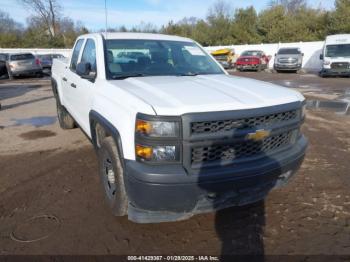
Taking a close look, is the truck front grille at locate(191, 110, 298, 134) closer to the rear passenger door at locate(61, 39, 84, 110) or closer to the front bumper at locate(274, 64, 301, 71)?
the rear passenger door at locate(61, 39, 84, 110)

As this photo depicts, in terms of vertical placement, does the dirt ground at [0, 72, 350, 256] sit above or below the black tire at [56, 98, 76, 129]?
below

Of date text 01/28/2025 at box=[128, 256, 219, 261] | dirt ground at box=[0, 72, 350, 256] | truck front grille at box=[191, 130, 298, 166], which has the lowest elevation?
date text 01/28/2025 at box=[128, 256, 219, 261]

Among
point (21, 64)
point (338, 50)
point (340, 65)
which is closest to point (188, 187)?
point (340, 65)

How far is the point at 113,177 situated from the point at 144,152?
799 millimetres

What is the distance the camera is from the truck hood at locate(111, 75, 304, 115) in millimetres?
2713

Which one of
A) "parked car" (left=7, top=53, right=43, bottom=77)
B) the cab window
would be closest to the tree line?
"parked car" (left=7, top=53, right=43, bottom=77)

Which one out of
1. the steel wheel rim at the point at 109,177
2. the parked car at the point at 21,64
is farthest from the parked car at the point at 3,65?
the steel wheel rim at the point at 109,177

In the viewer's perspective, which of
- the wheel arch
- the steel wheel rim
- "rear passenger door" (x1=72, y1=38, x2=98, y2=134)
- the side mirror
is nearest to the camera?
the wheel arch

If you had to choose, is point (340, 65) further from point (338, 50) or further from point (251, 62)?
point (251, 62)

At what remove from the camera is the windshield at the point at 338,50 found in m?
20.4

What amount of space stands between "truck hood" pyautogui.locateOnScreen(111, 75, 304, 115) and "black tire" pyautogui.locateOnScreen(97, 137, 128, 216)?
23.6 inches

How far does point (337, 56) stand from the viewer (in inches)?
803

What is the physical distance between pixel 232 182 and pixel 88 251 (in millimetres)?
1408

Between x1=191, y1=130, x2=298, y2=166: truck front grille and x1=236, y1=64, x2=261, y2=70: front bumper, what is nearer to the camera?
x1=191, y1=130, x2=298, y2=166: truck front grille
